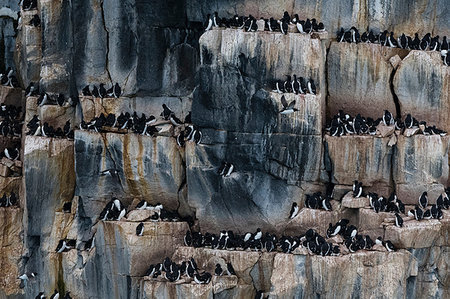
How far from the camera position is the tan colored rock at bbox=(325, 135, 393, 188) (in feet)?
121

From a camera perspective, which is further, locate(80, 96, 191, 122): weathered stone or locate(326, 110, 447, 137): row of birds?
locate(80, 96, 191, 122): weathered stone

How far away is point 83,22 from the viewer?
40312mm

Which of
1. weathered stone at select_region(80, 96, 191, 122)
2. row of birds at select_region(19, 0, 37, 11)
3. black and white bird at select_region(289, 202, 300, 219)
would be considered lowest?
black and white bird at select_region(289, 202, 300, 219)

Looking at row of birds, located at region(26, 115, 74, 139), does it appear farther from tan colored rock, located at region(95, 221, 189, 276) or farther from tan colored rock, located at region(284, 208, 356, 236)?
tan colored rock, located at region(284, 208, 356, 236)

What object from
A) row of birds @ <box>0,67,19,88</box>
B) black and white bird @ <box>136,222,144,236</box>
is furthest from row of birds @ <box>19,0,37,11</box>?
black and white bird @ <box>136,222,144,236</box>

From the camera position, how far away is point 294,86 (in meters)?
36.4

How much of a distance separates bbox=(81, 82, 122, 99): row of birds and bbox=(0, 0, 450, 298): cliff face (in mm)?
227

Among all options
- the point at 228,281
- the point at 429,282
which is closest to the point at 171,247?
the point at 228,281

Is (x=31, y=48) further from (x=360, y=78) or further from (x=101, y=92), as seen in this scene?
(x=360, y=78)

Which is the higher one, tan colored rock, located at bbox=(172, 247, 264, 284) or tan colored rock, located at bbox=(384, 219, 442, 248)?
tan colored rock, located at bbox=(384, 219, 442, 248)

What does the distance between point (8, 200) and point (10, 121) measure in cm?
322

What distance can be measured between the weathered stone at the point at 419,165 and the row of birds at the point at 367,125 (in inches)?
17.7

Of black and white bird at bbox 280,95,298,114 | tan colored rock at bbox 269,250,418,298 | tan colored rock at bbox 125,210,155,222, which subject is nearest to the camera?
tan colored rock at bbox 269,250,418,298

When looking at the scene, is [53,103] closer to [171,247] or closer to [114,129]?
[114,129]
